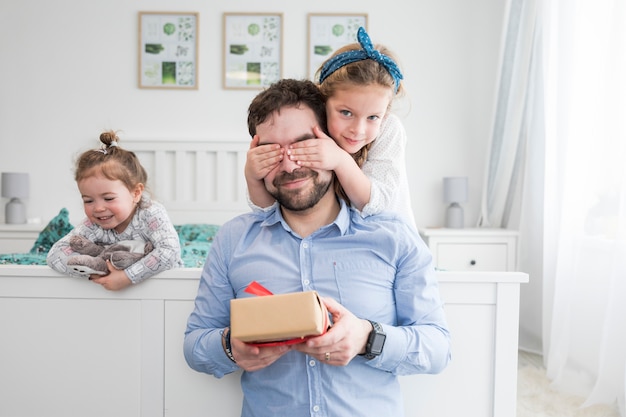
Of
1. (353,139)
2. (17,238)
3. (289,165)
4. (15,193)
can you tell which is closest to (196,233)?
(17,238)

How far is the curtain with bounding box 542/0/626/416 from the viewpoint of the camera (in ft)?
7.41

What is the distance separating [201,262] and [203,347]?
0.89 m

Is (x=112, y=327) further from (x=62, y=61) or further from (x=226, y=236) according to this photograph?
(x=62, y=61)

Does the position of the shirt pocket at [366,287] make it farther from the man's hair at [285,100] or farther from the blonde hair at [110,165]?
the blonde hair at [110,165]

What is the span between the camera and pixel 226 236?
133 centimetres

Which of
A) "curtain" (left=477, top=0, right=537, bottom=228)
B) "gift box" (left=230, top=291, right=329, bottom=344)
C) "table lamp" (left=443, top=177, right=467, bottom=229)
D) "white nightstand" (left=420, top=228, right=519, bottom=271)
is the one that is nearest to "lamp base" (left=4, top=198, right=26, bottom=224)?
"white nightstand" (left=420, top=228, right=519, bottom=271)

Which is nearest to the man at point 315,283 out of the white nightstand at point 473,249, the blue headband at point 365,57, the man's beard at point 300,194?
the man's beard at point 300,194

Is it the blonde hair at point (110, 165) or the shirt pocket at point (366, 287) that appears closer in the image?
the shirt pocket at point (366, 287)

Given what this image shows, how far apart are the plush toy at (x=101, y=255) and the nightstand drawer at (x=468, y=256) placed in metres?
2.29

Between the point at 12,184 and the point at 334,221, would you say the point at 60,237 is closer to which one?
the point at 12,184

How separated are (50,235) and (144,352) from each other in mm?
1366

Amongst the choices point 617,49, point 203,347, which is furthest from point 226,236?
point 617,49

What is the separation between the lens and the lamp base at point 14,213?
3.74m

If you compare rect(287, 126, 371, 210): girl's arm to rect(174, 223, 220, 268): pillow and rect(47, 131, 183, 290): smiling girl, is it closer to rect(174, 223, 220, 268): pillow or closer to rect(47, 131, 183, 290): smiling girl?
rect(47, 131, 183, 290): smiling girl
